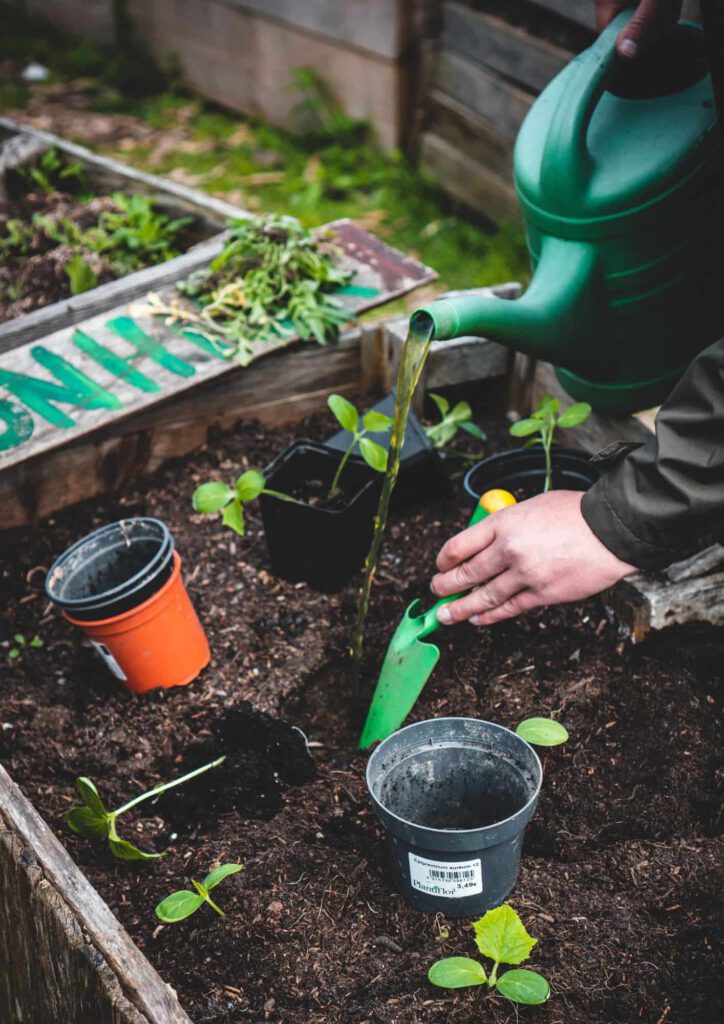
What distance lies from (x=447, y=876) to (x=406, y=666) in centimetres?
44

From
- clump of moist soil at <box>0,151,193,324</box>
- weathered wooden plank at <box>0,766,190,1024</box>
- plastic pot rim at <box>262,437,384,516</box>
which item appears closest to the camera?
weathered wooden plank at <box>0,766,190,1024</box>

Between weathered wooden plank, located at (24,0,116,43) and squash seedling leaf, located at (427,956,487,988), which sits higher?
weathered wooden plank, located at (24,0,116,43)

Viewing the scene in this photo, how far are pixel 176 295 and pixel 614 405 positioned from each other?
4.13 feet

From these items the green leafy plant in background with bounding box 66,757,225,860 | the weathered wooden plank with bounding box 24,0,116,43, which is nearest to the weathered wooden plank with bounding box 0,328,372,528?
the green leafy plant in background with bounding box 66,757,225,860

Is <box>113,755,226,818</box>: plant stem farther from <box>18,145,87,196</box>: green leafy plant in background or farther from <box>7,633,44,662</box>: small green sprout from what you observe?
<box>18,145,87,196</box>: green leafy plant in background

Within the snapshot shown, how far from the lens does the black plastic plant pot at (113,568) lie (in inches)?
75.6

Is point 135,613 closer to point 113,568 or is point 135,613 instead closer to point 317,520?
point 113,568

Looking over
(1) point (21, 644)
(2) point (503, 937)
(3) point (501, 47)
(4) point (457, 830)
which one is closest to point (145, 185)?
(3) point (501, 47)

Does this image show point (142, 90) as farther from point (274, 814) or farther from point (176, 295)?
point (274, 814)

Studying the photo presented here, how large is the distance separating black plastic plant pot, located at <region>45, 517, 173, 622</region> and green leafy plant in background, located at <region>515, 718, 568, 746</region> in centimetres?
78

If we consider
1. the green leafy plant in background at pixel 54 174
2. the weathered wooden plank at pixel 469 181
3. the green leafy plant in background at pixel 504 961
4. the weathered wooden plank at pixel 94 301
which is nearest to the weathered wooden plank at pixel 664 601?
the green leafy plant in background at pixel 504 961

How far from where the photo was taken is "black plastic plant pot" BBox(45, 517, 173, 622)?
1920 millimetres

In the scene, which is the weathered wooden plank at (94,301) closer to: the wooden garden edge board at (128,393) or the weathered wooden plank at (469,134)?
the wooden garden edge board at (128,393)

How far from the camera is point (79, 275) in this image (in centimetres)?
305
